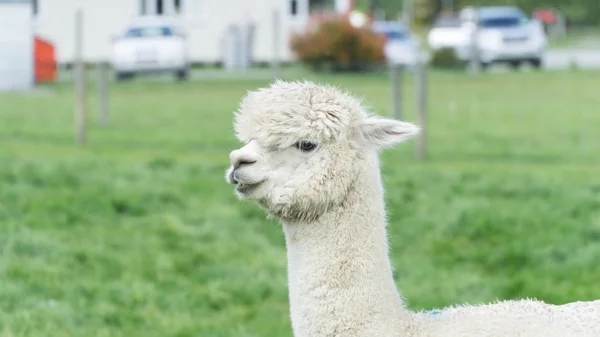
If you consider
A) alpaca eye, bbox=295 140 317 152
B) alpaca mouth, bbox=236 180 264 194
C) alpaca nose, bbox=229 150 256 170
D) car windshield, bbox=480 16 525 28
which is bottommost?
alpaca mouth, bbox=236 180 264 194

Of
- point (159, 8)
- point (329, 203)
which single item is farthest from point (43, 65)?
point (329, 203)

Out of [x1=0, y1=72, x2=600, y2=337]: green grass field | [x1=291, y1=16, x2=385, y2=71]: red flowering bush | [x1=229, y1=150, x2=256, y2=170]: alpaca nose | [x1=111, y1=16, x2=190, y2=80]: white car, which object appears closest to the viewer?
[x1=229, y1=150, x2=256, y2=170]: alpaca nose

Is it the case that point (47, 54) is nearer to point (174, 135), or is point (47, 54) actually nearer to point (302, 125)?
point (174, 135)

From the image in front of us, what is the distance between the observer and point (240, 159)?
429cm

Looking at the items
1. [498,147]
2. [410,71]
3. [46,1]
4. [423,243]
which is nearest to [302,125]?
[423,243]

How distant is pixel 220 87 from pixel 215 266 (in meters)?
20.8

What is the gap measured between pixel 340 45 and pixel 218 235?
25787 mm

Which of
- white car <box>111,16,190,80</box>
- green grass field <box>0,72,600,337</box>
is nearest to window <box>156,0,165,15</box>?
white car <box>111,16,190,80</box>

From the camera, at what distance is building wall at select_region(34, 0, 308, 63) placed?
42.8 meters

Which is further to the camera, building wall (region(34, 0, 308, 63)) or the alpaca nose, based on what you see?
building wall (region(34, 0, 308, 63))

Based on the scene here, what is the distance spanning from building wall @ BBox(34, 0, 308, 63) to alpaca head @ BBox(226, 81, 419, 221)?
37586 mm

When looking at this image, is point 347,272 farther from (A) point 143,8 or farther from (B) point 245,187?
(A) point 143,8

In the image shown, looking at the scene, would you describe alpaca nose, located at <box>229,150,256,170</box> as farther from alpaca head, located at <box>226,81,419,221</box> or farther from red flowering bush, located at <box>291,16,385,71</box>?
red flowering bush, located at <box>291,16,385,71</box>

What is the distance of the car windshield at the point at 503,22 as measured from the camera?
40787 mm
